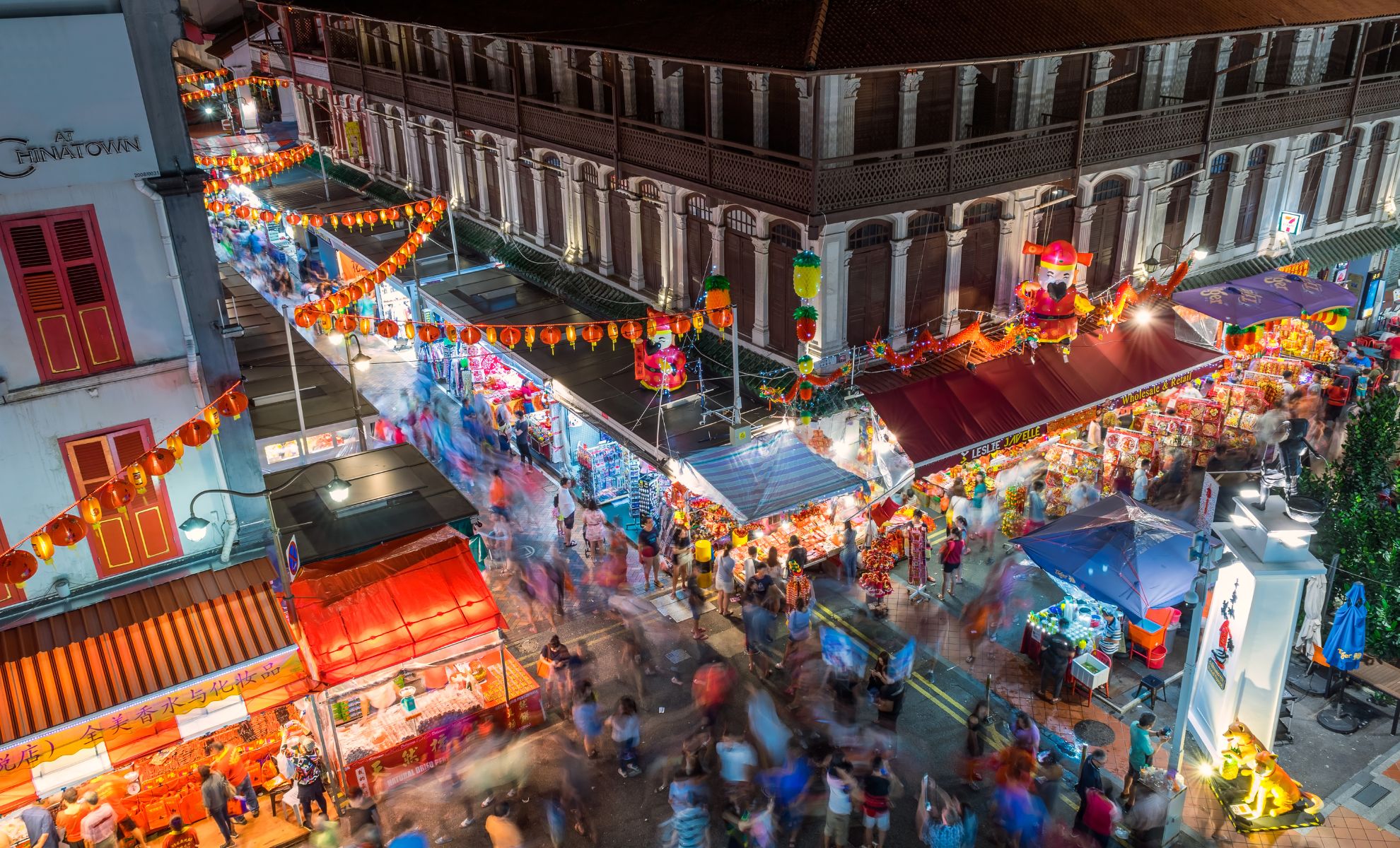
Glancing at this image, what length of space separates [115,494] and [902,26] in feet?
44.1

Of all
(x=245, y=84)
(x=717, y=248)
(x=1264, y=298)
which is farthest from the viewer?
(x=245, y=84)

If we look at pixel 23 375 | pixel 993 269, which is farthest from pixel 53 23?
pixel 993 269

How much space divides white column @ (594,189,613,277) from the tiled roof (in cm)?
401

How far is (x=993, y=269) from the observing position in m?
20.0

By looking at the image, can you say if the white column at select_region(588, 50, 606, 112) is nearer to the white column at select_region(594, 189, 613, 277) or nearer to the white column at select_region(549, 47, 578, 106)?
the white column at select_region(549, 47, 578, 106)

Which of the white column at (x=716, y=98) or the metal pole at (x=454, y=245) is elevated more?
the white column at (x=716, y=98)

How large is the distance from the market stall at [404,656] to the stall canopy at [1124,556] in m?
8.50

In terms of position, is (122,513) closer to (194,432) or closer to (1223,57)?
(194,432)

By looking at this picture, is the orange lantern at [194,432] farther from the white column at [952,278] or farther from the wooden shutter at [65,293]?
the white column at [952,278]

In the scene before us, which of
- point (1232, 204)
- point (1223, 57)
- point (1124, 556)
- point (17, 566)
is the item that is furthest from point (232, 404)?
point (1232, 204)

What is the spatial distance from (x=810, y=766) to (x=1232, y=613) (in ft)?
19.7

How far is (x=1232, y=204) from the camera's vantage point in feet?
76.6

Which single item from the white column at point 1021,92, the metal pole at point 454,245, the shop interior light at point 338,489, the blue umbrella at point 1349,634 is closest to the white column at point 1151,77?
the white column at point 1021,92

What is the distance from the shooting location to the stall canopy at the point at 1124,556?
1418 cm
